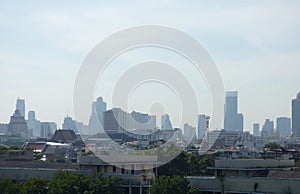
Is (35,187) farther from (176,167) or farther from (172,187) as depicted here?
(176,167)

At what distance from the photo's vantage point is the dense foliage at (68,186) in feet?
59.4

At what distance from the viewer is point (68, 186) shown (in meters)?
18.1

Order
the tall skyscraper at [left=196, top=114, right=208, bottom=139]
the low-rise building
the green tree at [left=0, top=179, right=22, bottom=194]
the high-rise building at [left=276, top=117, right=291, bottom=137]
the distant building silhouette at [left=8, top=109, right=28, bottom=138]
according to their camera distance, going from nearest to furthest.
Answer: the low-rise building < the green tree at [left=0, top=179, right=22, bottom=194] < the tall skyscraper at [left=196, top=114, right=208, bottom=139] < the distant building silhouette at [left=8, top=109, right=28, bottom=138] < the high-rise building at [left=276, top=117, right=291, bottom=137]

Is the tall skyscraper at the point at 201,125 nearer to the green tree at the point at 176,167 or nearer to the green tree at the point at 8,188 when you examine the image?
the green tree at the point at 176,167

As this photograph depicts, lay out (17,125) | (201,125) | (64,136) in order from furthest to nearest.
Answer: (17,125)
(201,125)
(64,136)

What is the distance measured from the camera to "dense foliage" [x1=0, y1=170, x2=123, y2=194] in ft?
59.4

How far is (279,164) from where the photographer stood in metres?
21.1

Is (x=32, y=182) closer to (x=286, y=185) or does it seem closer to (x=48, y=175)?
(x=48, y=175)

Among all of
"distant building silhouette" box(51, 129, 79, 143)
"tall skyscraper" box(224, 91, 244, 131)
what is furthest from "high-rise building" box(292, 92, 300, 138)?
"distant building silhouette" box(51, 129, 79, 143)

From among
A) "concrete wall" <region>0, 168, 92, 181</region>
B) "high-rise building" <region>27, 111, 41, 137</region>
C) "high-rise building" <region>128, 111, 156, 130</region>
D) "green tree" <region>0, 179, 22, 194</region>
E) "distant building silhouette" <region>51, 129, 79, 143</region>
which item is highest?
"high-rise building" <region>27, 111, 41, 137</region>

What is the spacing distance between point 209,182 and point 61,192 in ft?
14.3

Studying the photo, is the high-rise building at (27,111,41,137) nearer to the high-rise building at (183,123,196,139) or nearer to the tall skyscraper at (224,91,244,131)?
the tall skyscraper at (224,91,244,131)

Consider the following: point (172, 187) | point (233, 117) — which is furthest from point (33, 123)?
point (172, 187)

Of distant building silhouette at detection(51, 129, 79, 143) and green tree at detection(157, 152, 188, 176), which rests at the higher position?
distant building silhouette at detection(51, 129, 79, 143)
